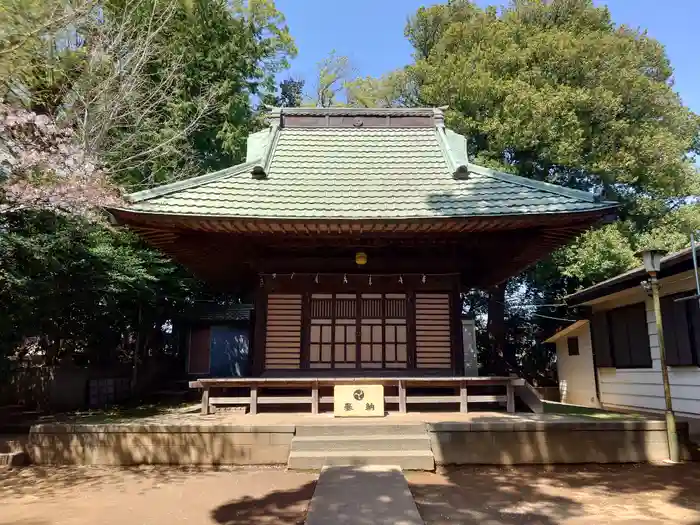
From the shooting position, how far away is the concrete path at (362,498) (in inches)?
166

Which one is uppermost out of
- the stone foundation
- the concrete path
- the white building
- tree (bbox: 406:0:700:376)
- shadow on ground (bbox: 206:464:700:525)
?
tree (bbox: 406:0:700:376)

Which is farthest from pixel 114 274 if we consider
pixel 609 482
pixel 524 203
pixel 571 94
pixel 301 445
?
pixel 571 94

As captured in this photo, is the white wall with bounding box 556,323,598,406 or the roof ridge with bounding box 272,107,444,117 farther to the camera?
the white wall with bounding box 556,323,598,406

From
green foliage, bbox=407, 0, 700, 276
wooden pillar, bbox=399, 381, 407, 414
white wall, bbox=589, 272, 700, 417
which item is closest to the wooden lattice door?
wooden pillar, bbox=399, 381, 407, 414

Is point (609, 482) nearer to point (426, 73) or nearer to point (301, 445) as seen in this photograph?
point (301, 445)

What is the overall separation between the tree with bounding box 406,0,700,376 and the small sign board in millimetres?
10445

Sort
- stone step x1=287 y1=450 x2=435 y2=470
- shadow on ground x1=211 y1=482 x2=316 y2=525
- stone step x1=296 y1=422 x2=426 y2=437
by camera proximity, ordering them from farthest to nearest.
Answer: stone step x1=296 y1=422 x2=426 y2=437
stone step x1=287 y1=450 x2=435 y2=470
shadow on ground x1=211 y1=482 x2=316 y2=525

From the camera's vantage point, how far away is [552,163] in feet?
56.1

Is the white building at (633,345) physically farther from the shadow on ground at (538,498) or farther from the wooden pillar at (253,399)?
the wooden pillar at (253,399)

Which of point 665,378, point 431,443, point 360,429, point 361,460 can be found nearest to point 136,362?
point 360,429

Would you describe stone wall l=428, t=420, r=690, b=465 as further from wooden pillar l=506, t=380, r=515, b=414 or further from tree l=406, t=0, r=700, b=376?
tree l=406, t=0, r=700, b=376

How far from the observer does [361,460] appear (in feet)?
21.0

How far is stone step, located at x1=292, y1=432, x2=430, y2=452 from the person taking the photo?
669 cm

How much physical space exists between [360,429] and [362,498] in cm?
222
